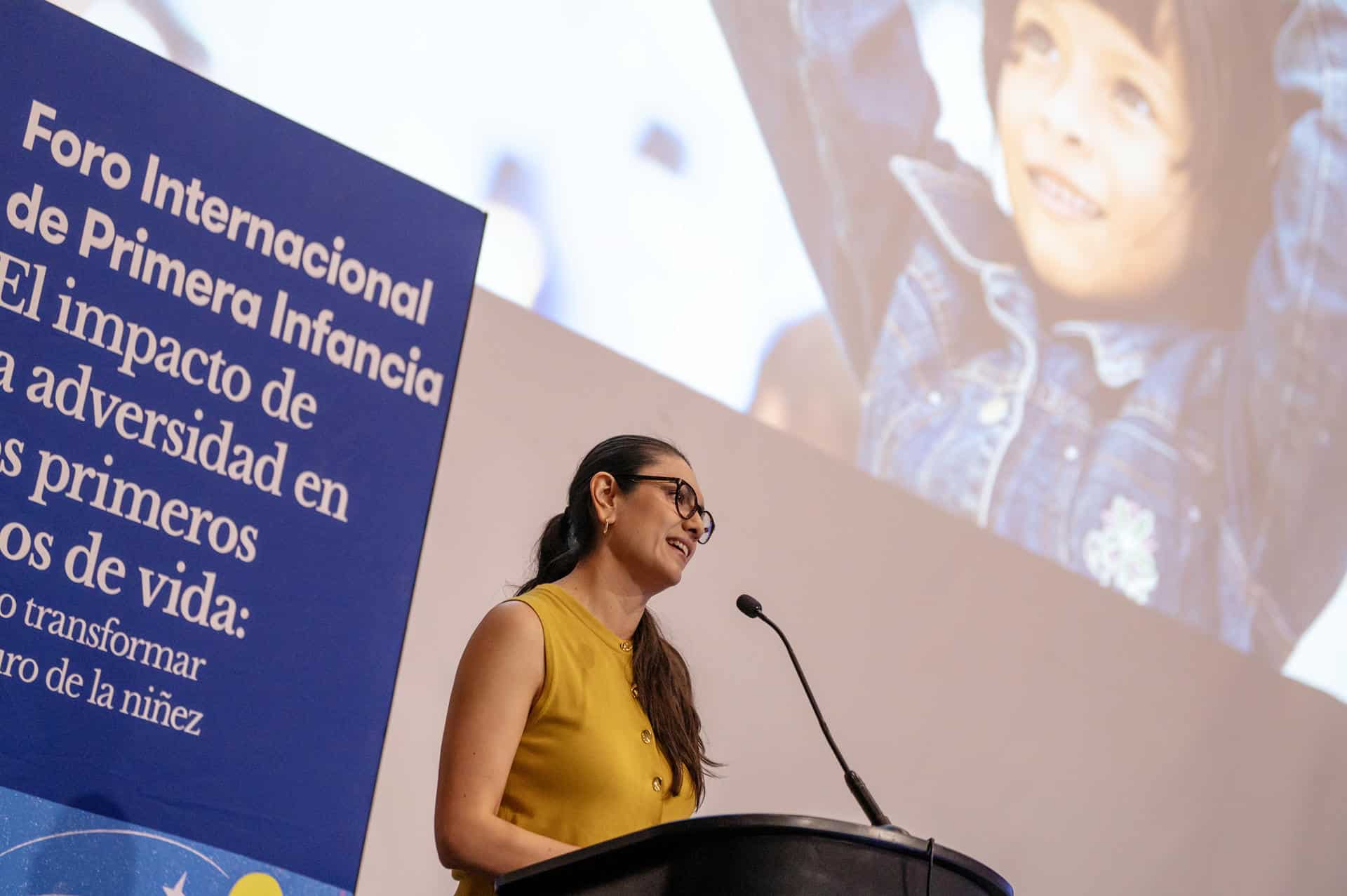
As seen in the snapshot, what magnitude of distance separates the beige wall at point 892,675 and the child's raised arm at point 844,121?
0.50 metres

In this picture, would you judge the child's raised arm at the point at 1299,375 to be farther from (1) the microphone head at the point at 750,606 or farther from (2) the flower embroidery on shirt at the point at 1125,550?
(1) the microphone head at the point at 750,606

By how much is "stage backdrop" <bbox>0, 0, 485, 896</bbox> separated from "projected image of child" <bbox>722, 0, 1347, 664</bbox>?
1.38 metres

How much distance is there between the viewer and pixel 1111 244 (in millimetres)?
4188

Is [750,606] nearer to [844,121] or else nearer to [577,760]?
[577,760]

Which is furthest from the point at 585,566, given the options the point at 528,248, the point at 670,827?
the point at 528,248

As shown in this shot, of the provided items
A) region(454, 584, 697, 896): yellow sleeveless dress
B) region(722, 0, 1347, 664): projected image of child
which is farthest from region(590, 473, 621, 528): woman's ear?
region(722, 0, 1347, 664): projected image of child

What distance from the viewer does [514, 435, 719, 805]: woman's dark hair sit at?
6.82 ft

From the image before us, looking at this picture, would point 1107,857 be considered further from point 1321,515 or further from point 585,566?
point 585,566

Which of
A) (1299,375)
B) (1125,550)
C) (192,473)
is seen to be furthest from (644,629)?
(1299,375)

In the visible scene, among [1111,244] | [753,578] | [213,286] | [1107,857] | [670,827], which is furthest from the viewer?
[1111,244]

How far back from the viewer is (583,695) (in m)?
1.95

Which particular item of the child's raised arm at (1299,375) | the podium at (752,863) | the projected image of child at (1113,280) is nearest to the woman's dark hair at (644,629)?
the podium at (752,863)

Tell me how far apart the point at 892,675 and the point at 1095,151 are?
5.38ft

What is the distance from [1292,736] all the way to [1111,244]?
5.09ft
